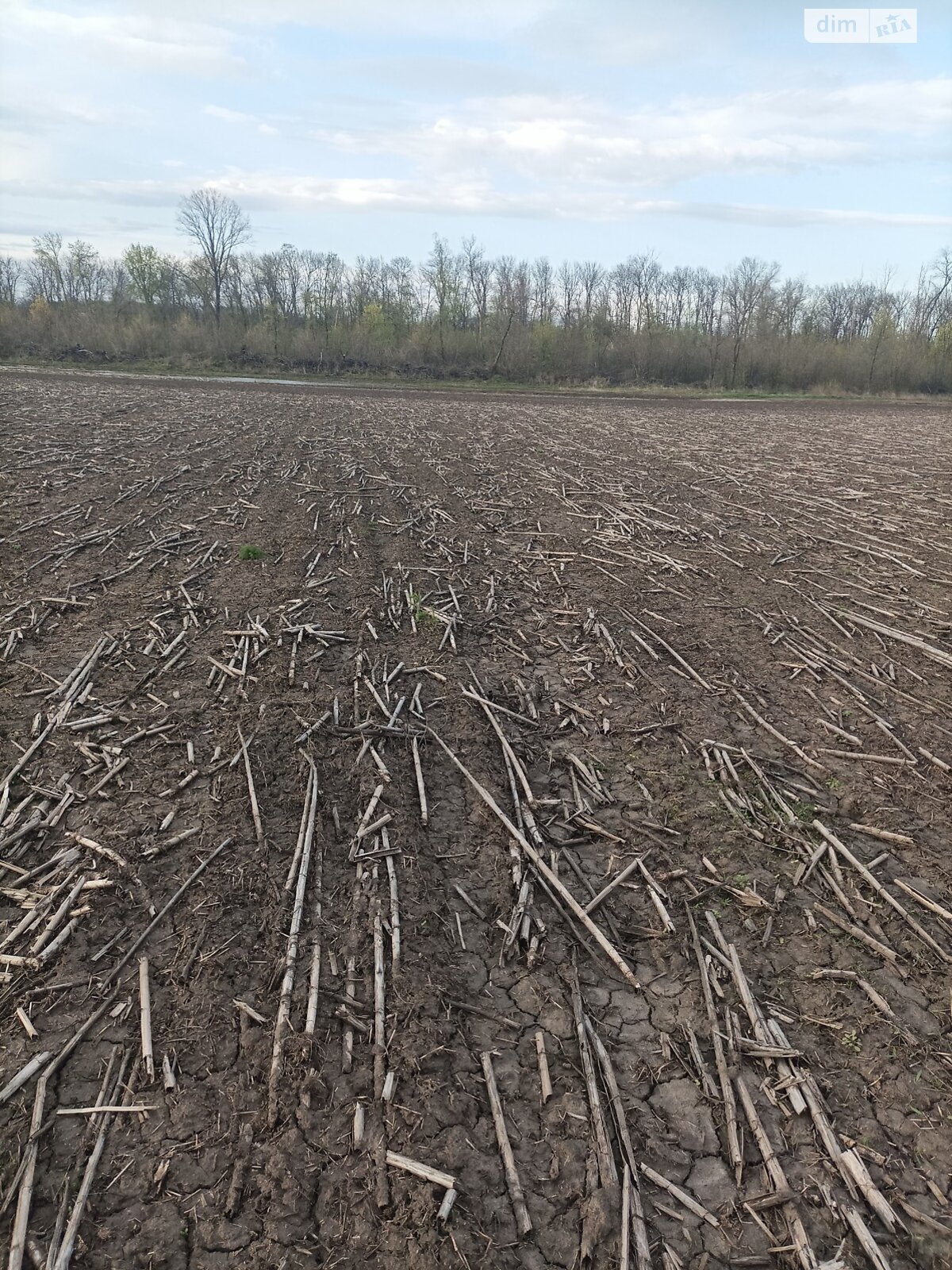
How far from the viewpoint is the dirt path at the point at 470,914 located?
9.07 feet

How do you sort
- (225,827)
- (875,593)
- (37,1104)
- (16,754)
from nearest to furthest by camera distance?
(37,1104), (225,827), (16,754), (875,593)

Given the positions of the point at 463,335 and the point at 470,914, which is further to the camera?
the point at 463,335

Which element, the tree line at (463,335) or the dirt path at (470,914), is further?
the tree line at (463,335)

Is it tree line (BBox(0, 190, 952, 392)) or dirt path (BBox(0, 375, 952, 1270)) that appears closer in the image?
dirt path (BBox(0, 375, 952, 1270))

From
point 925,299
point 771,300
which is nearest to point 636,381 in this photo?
point 771,300

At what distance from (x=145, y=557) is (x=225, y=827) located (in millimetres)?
6215

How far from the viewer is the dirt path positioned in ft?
9.07

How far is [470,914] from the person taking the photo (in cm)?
416

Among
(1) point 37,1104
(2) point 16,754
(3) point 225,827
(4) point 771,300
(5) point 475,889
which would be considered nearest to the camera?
(1) point 37,1104

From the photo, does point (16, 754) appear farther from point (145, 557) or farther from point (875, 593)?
point (875, 593)

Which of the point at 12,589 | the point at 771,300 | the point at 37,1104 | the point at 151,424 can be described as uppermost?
the point at 771,300

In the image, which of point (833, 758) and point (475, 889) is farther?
point (833, 758)

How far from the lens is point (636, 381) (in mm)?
55781

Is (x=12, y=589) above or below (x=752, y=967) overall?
above
